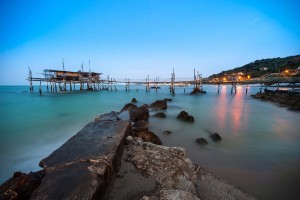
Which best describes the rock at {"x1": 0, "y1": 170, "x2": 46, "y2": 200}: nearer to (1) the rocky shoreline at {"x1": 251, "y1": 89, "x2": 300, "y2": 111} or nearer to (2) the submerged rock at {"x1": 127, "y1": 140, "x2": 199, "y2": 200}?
(2) the submerged rock at {"x1": 127, "y1": 140, "x2": 199, "y2": 200}

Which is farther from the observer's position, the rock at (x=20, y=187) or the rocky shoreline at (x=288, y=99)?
the rocky shoreline at (x=288, y=99)

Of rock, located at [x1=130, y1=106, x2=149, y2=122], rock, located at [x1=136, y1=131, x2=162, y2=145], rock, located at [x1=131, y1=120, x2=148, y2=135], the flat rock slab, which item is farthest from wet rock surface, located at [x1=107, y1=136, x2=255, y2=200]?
rock, located at [x1=130, y1=106, x2=149, y2=122]

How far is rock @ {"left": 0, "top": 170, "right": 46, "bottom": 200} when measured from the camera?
181 centimetres

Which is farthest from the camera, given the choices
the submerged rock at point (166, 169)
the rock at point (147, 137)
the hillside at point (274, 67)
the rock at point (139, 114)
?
the hillside at point (274, 67)

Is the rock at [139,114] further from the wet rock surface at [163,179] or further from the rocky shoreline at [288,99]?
the rocky shoreline at [288,99]

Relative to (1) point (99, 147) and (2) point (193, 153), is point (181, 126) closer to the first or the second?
(2) point (193, 153)

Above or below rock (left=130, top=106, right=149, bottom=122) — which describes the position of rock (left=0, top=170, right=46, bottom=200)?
above

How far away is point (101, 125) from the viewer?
482cm

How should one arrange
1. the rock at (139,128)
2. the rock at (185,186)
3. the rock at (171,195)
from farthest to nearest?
the rock at (139,128) → the rock at (185,186) → the rock at (171,195)

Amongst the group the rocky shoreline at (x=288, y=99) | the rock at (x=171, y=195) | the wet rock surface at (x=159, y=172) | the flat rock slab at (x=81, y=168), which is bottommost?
the rocky shoreline at (x=288, y=99)

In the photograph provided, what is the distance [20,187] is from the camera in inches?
75.0

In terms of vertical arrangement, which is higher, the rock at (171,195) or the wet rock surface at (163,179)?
the rock at (171,195)

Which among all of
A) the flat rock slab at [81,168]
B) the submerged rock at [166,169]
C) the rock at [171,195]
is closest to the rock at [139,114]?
the submerged rock at [166,169]

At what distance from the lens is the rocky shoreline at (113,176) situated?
6.40 ft
